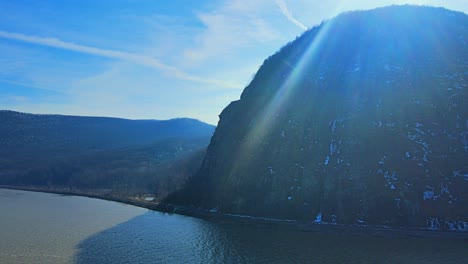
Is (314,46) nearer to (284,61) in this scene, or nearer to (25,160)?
(284,61)

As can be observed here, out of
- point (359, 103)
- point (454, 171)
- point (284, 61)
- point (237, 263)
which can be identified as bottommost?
point (237, 263)

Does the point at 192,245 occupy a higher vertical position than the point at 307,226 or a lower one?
lower

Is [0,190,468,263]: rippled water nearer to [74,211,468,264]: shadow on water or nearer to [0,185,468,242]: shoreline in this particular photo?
[74,211,468,264]: shadow on water

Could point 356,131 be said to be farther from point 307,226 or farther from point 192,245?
point 192,245

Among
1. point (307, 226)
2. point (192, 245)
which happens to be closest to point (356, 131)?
point (307, 226)

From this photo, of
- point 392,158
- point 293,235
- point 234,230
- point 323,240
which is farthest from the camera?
point 392,158

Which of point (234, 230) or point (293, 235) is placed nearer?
point (293, 235)

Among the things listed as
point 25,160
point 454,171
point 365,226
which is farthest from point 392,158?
point 25,160

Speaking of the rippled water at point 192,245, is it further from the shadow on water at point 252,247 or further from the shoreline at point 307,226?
the shoreline at point 307,226
